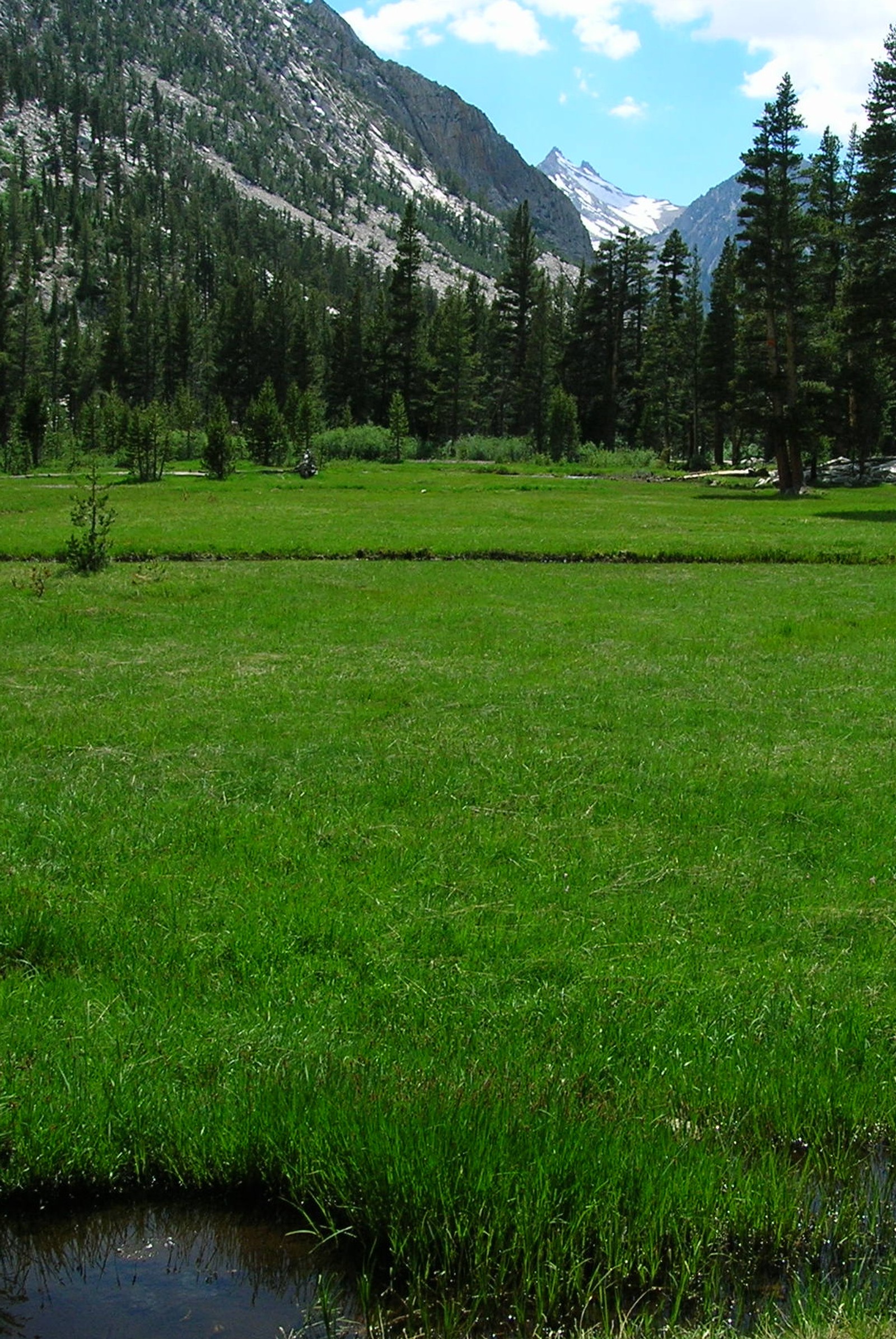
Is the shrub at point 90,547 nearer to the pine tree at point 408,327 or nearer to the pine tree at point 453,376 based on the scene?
the pine tree at point 453,376

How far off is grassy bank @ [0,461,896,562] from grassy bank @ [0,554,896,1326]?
14284 mm

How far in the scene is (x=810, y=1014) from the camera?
5.48 m

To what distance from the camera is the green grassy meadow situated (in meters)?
4.13

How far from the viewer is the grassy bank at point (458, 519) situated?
26.1 m

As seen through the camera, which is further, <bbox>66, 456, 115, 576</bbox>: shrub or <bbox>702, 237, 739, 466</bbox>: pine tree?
<bbox>702, 237, 739, 466</bbox>: pine tree

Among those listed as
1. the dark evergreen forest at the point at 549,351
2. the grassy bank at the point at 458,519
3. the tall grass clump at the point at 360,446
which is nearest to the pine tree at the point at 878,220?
the dark evergreen forest at the point at 549,351

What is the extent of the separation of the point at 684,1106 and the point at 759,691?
8.26 m

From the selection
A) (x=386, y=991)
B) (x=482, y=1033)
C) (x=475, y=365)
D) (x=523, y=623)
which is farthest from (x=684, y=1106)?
(x=475, y=365)

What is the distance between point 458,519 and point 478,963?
28.4 metres

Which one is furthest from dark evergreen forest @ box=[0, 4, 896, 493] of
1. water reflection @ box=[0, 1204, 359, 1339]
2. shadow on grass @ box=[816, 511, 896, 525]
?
water reflection @ box=[0, 1204, 359, 1339]

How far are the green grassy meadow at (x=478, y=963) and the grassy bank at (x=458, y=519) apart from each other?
12408 mm

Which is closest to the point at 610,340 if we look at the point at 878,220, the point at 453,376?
the point at 453,376

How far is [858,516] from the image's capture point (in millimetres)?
37125

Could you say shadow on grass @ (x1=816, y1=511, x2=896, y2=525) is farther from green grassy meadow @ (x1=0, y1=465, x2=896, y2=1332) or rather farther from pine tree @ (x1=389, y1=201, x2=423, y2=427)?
pine tree @ (x1=389, y1=201, x2=423, y2=427)
